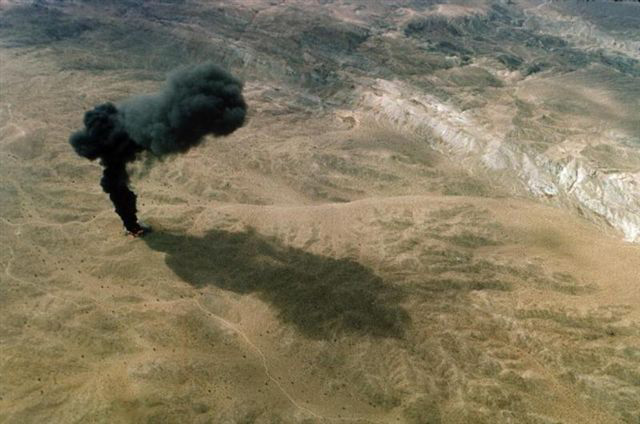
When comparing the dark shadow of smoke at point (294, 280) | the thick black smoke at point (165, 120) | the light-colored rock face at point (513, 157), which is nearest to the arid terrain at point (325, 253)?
the dark shadow of smoke at point (294, 280)

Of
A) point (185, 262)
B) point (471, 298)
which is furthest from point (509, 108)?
point (185, 262)

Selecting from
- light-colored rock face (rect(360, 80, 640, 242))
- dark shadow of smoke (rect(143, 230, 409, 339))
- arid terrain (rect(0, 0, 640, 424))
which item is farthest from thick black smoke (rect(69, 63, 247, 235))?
light-colored rock face (rect(360, 80, 640, 242))

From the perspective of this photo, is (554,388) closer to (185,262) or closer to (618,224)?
(618,224)

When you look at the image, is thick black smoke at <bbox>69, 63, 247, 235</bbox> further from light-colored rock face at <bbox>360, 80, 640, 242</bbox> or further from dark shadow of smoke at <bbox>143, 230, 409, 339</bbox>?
light-colored rock face at <bbox>360, 80, 640, 242</bbox>

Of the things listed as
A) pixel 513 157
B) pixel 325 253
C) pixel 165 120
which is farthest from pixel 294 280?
pixel 513 157

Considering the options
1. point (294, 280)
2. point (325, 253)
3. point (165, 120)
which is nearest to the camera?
point (165, 120)

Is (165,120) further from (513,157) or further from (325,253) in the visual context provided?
(513,157)

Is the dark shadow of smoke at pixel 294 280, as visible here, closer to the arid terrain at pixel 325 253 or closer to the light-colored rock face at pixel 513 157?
the arid terrain at pixel 325 253
